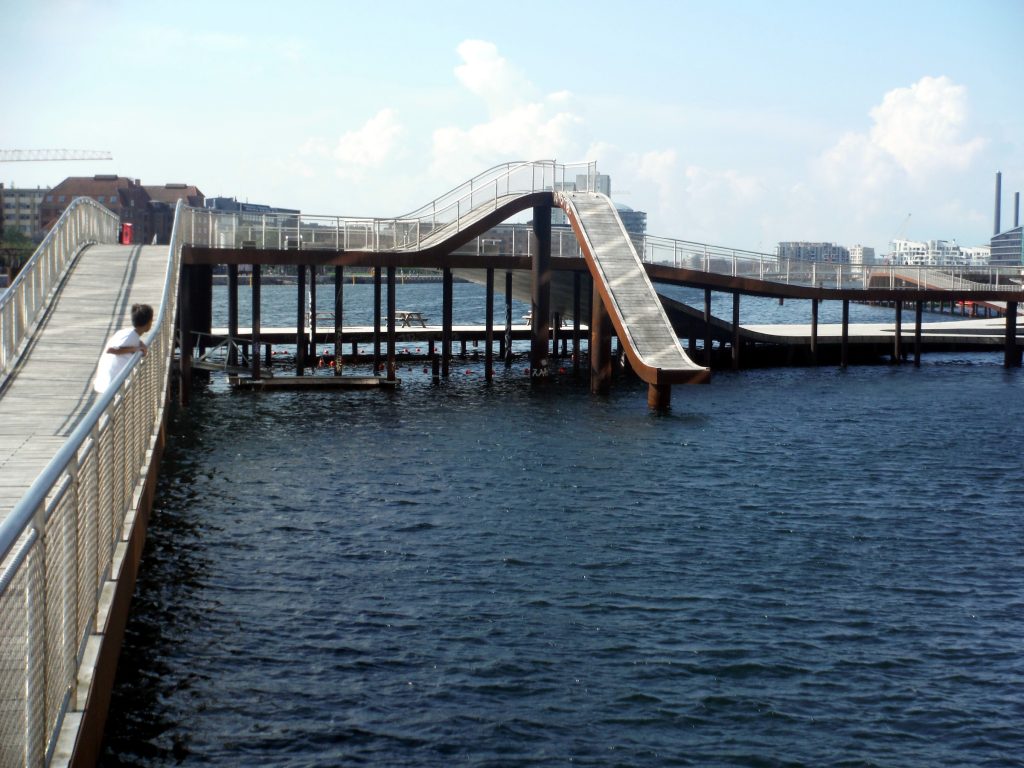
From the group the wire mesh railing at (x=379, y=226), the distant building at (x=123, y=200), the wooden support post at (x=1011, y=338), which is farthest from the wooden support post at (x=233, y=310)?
the distant building at (x=123, y=200)

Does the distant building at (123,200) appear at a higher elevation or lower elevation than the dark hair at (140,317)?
higher

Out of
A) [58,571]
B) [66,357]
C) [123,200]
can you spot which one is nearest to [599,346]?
[66,357]

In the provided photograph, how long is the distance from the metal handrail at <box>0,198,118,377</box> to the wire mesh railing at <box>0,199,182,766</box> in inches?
369

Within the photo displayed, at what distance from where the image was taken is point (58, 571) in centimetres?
816

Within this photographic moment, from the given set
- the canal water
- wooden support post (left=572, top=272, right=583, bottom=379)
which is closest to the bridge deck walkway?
the canal water

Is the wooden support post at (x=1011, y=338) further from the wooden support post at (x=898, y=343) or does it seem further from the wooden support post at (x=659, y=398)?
the wooden support post at (x=659, y=398)

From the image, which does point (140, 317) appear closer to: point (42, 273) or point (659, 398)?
point (42, 273)

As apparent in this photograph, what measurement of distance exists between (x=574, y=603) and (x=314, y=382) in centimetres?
2620

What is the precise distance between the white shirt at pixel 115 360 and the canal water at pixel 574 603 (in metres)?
3.11

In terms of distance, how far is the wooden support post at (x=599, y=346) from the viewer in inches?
1622

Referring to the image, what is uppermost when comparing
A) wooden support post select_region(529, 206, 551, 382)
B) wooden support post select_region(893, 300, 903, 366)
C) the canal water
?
wooden support post select_region(529, 206, 551, 382)

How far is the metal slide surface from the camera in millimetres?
36312

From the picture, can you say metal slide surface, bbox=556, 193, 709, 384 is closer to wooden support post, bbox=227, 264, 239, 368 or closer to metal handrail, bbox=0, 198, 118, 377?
wooden support post, bbox=227, 264, 239, 368

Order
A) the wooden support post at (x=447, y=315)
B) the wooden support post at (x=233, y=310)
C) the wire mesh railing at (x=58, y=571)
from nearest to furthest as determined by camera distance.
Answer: the wire mesh railing at (x=58, y=571) < the wooden support post at (x=447, y=315) < the wooden support post at (x=233, y=310)
